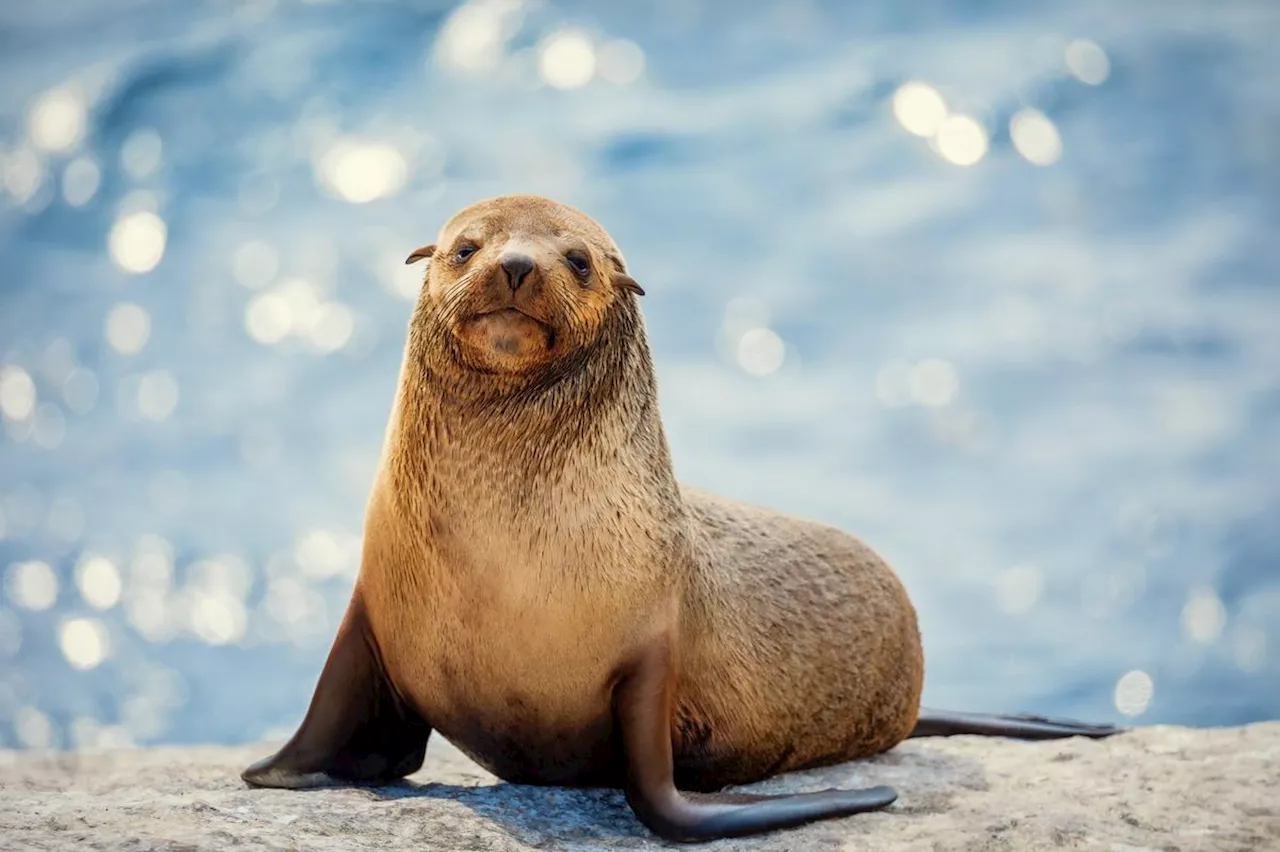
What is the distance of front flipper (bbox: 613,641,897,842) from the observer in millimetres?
4902

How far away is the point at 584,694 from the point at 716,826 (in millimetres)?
596

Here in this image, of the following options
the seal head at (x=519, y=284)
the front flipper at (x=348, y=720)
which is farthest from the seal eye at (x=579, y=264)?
the front flipper at (x=348, y=720)

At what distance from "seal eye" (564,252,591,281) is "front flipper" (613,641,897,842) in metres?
1.21

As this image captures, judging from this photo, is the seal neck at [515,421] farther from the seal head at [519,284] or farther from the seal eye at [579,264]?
the seal eye at [579,264]

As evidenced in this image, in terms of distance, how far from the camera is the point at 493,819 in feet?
16.1

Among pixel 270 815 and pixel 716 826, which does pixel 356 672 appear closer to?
pixel 270 815

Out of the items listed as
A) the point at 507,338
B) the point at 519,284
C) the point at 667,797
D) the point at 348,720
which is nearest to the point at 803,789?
the point at 667,797

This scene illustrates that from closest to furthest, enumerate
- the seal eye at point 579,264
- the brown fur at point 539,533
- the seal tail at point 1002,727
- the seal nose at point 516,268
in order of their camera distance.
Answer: the seal nose at point 516,268, the brown fur at point 539,533, the seal eye at point 579,264, the seal tail at point 1002,727

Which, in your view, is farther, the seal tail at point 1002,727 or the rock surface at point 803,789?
Answer: the seal tail at point 1002,727

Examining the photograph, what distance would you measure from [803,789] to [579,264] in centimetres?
201

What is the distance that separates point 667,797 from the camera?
16.3 ft

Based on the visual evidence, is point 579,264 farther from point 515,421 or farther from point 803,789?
point 803,789

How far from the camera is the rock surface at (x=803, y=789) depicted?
4465mm

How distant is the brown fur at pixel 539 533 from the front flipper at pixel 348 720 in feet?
0.30
